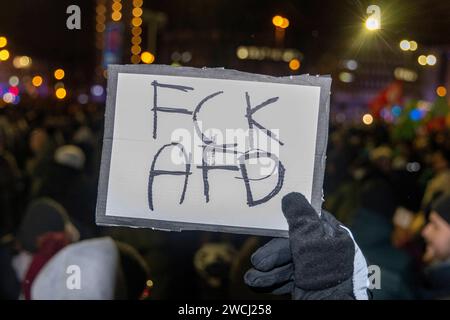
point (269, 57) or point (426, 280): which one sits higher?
point (269, 57)


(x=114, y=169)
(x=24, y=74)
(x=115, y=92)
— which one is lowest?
(x=114, y=169)

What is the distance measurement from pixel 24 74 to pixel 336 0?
27153 millimetres

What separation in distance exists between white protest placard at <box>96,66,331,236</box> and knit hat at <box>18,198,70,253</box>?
169cm

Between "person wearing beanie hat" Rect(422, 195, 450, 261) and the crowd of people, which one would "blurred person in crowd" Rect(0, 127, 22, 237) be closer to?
the crowd of people

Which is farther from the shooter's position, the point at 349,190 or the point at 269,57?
the point at 349,190

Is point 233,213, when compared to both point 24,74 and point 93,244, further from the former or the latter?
point 24,74

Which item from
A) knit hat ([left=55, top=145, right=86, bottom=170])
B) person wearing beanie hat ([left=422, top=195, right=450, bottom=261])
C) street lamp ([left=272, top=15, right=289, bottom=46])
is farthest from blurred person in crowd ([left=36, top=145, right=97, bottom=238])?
person wearing beanie hat ([left=422, top=195, right=450, bottom=261])

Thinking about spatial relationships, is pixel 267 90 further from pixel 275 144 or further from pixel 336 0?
pixel 336 0

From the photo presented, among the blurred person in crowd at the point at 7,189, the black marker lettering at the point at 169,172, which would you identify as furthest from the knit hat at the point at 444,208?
the blurred person in crowd at the point at 7,189

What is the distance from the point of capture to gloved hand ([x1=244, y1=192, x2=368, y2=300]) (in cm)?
161
